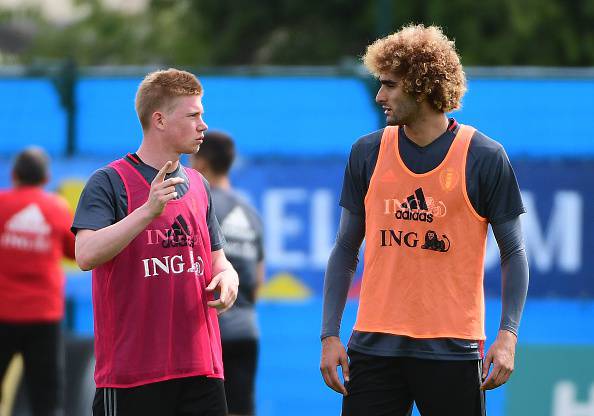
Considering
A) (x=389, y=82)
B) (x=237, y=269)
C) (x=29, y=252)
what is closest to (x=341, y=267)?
(x=389, y=82)

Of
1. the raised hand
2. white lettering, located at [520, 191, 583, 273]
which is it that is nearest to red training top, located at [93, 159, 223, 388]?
the raised hand

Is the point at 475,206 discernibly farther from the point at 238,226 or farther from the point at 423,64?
the point at 238,226

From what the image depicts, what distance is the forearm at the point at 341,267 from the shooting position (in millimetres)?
4660

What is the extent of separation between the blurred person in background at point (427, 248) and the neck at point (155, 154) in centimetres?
71

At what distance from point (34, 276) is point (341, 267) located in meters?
4.01

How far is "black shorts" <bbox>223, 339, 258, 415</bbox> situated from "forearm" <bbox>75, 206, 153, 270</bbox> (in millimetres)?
2254

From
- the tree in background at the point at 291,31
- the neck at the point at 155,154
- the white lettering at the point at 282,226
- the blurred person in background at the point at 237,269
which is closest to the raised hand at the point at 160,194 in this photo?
the neck at the point at 155,154

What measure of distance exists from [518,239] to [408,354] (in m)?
0.58

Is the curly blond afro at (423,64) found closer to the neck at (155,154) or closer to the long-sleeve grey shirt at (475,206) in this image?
the long-sleeve grey shirt at (475,206)

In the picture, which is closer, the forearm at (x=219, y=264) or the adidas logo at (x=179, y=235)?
the adidas logo at (x=179, y=235)

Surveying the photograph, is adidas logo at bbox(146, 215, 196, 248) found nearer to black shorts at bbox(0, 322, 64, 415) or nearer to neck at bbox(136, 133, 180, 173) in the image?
neck at bbox(136, 133, 180, 173)

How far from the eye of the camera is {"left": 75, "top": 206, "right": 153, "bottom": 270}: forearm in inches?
166

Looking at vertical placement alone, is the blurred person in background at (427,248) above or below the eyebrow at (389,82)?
below

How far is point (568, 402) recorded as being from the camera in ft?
27.4
